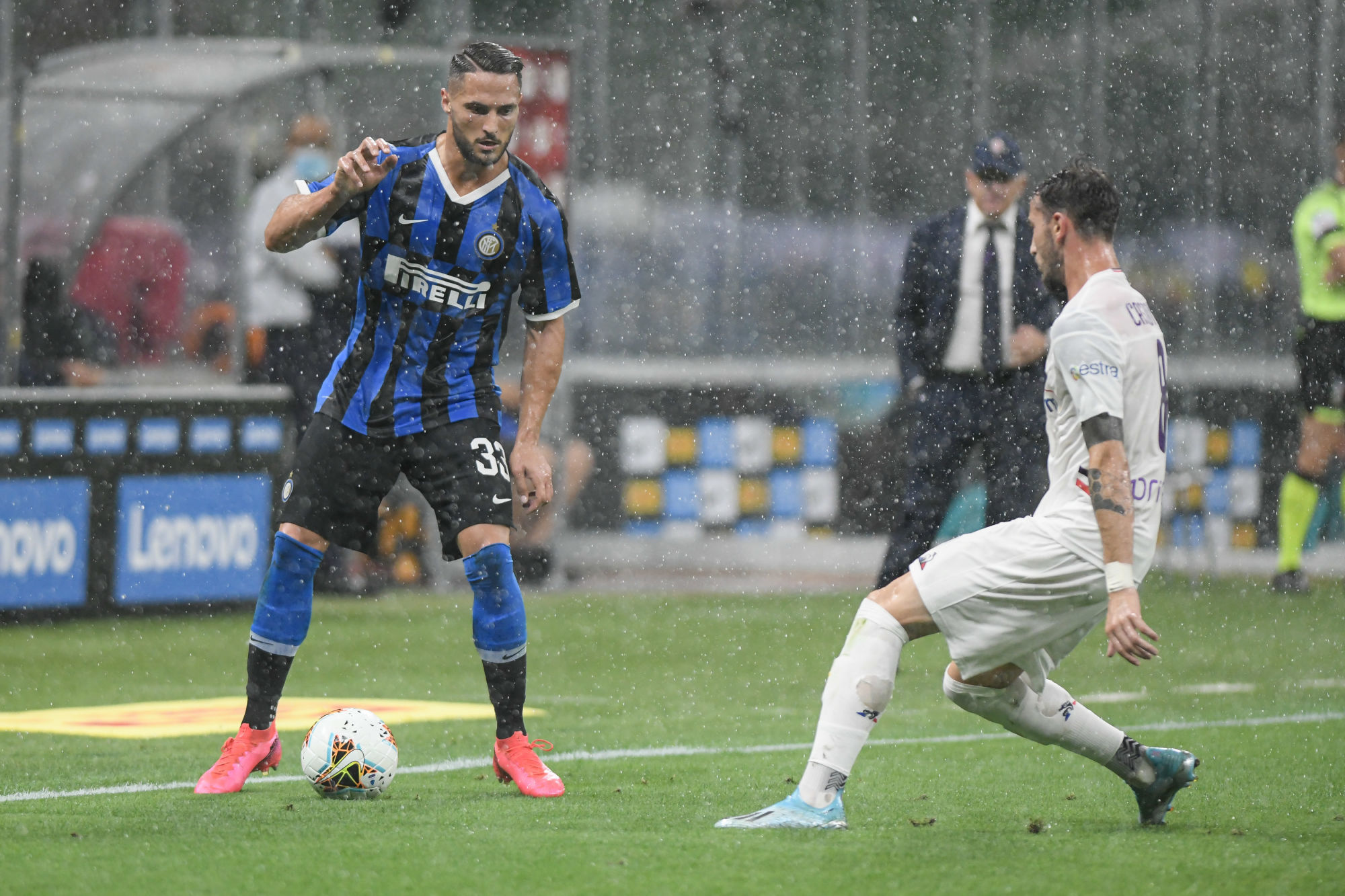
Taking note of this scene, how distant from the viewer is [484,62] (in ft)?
18.1

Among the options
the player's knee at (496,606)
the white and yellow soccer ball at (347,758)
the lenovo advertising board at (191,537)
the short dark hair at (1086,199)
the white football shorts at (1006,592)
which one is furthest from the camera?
the lenovo advertising board at (191,537)

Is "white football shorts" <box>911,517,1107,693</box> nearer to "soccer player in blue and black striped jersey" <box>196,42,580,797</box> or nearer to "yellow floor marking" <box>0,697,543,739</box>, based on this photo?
"soccer player in blue and black striped jersey" <box>196,42,580,797</box>

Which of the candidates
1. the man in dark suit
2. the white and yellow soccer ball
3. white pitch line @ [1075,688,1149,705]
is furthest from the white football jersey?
the man in dark suit

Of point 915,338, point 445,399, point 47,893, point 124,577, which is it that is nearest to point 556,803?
point 445,399

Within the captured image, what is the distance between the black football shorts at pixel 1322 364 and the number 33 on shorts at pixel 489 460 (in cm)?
735

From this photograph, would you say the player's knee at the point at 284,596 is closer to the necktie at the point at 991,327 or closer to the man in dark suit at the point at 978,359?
the man in dark suit at the point at 978,359

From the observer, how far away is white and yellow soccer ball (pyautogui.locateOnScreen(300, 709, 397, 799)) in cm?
547

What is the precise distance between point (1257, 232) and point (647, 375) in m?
5.45

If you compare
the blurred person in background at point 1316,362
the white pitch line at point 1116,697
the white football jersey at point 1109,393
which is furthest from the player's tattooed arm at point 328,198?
the blurred person in background at point 1316,362

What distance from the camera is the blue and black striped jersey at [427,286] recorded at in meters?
5.68

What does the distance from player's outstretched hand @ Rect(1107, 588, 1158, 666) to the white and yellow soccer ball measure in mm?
2081

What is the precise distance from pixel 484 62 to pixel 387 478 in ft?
4.00

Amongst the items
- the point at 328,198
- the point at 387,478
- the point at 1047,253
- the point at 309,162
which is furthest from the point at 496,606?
the point at 309,162

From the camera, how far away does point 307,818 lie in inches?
203
